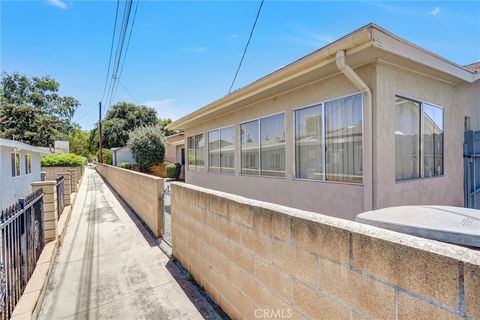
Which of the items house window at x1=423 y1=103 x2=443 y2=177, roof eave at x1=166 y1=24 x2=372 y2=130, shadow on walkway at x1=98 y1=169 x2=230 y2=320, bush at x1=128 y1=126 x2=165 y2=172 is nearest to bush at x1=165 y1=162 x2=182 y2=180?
bush at x1=128 y1=126 x2=165 y2=172

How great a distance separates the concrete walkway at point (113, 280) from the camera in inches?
123

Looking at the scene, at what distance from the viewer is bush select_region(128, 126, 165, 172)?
21.9 meters

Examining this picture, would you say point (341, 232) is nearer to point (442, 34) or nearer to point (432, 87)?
point (432, 87)

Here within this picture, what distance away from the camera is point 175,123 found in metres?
11.3

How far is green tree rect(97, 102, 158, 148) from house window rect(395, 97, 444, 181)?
3953 cm

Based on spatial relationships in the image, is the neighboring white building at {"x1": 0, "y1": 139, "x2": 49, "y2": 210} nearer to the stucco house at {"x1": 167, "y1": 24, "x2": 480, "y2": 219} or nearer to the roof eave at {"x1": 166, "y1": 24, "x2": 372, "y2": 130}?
the roof eave at {"x1": 166, "y1": 24, "x2": 372, "y2": 130}

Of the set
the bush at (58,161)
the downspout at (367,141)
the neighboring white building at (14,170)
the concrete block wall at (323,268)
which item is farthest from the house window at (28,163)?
the downspout at (367,141)

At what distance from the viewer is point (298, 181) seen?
5551 millimetres

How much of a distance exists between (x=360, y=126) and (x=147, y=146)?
66.1 feet

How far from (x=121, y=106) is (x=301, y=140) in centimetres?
4279

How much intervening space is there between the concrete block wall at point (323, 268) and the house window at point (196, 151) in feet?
24.2

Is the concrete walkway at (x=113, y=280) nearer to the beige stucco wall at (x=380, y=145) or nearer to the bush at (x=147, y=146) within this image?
the beige stucco wall at (x=380, y=145)
